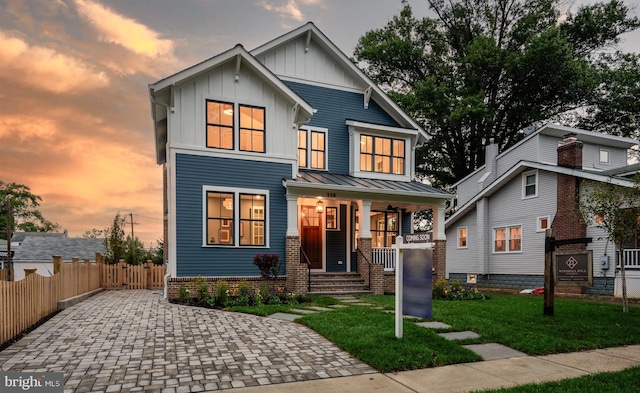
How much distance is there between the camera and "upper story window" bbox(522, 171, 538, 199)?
69.8ft

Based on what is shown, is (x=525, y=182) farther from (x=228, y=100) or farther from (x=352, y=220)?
(x=228, y=100)

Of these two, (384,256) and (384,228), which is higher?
(384,228)

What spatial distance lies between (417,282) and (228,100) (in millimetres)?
9824

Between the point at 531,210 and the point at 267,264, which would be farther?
the point at 531,210

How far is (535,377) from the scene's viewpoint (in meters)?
5.95

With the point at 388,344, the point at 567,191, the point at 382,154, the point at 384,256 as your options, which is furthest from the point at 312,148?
the point at 567,191

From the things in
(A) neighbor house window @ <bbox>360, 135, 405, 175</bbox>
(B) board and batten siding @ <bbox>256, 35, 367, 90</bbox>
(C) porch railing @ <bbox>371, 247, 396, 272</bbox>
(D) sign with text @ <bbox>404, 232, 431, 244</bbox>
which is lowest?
→ (C) porch railing @ <bbox>371, 247, 396, 272</bbox>

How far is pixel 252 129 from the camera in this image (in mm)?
14961

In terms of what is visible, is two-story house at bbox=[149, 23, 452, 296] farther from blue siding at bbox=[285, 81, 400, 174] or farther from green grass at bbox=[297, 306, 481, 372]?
green grass at bbox=[297, 306, 481, 372]

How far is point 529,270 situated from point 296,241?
43.2 feet

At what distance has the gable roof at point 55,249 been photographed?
41.3 m

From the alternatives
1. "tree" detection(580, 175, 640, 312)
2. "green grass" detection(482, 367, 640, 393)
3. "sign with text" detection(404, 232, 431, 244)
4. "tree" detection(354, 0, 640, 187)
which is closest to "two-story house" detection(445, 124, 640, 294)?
"tree" detection(354, 0, 640, 187)

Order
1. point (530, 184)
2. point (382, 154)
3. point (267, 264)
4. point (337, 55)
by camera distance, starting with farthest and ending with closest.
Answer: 1. point (530, 184)
2. point (382, 154)
3. point (337, 55)
4. point (267, 264)

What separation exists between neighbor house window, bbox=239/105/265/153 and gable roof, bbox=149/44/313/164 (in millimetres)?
1109
